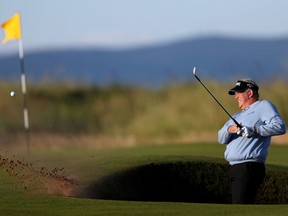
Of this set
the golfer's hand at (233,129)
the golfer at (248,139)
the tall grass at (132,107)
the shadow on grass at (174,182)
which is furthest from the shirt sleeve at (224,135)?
the tall grass at (132,107)

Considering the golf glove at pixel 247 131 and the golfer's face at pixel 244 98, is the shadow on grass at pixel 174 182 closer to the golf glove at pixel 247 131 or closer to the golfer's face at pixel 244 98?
the golfer's face at pixel 244 98

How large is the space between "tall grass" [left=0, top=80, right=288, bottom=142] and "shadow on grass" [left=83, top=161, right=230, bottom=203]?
12.5 meters

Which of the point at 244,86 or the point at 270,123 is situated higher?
the point at 244,86

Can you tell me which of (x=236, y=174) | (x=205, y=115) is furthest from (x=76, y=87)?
(x=236, y=174)

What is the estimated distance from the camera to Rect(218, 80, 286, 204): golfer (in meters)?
11.8

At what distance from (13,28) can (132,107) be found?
19.6ft

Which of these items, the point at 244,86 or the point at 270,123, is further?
the point at 244,86

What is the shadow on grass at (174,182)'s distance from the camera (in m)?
14.4

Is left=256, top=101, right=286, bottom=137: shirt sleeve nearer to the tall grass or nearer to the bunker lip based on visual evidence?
the bunker lip

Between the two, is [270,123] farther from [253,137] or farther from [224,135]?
[224,135]

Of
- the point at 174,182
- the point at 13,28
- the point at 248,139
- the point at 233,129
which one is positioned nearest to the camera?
the point at 233,129

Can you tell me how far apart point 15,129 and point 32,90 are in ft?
18.6

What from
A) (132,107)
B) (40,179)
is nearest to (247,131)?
(40,179)

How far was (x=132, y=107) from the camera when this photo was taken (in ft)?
98.3
